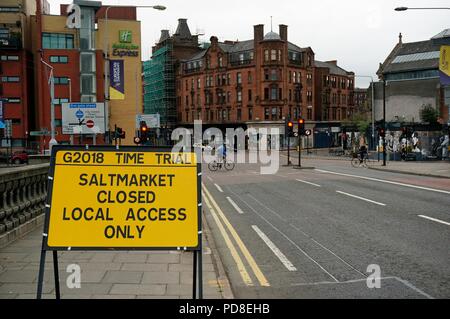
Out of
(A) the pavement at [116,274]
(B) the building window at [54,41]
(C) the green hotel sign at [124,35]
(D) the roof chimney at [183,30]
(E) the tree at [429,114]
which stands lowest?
(A) the pavement at [116,274]

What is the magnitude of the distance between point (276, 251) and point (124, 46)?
6635 centimetres

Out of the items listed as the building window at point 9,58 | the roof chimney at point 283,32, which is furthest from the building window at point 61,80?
the roof chimney at point 283,32

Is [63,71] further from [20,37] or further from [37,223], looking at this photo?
[37,223]

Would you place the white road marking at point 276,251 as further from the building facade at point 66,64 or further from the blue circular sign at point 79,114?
the building facade at point 66,64

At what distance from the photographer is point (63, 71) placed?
62312mm

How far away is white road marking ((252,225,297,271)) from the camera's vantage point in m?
8.03

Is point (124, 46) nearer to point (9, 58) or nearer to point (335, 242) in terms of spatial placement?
point (9, 58)

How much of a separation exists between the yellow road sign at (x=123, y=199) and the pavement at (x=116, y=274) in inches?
48.1

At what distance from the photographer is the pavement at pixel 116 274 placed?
6219 millimetres

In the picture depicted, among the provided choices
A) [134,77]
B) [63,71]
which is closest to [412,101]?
[134,77]

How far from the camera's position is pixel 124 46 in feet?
232

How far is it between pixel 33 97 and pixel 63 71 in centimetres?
865

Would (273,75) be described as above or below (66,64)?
above

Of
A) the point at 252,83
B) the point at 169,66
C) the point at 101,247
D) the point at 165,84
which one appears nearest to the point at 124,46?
the point at 252,83
